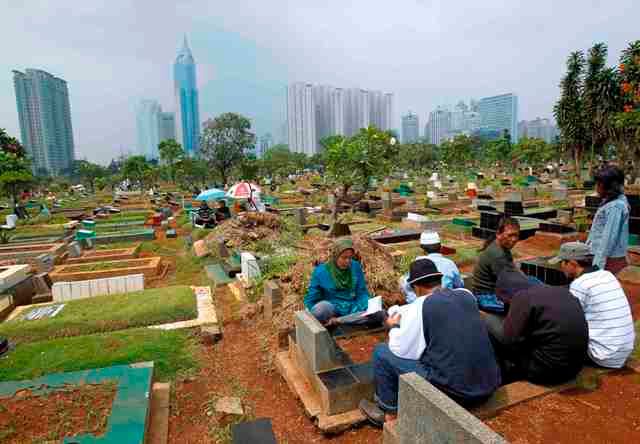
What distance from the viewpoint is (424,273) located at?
2.67 meters

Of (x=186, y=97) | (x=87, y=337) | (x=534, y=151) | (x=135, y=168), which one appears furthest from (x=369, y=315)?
(x=186, y=97)

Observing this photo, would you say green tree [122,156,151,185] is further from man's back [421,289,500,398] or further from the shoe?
man's back [421,289,500,398]

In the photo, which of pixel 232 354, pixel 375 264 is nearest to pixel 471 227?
pixel 375 264

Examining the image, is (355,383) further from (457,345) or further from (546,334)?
(546,334)

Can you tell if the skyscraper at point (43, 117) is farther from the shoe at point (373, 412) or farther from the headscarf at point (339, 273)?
the shoe at point (373, 412)

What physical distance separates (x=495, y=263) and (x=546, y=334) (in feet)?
4.03

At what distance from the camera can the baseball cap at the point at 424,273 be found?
8.74 ft

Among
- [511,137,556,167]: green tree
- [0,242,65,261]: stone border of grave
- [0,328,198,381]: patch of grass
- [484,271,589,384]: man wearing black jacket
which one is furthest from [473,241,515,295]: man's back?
[511,137,556,167]: green tree

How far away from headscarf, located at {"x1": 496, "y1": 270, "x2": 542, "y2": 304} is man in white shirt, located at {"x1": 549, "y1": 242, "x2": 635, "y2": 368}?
0.47 m

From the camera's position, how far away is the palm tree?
87.8ft

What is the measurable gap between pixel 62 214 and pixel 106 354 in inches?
836

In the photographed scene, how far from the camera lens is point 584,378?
3.03 metres

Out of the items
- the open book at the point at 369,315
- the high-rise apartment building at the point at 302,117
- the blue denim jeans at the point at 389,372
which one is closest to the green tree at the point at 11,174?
the open book at the point at 369,315

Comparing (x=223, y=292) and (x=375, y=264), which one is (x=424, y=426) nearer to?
(x=375, y=264)
